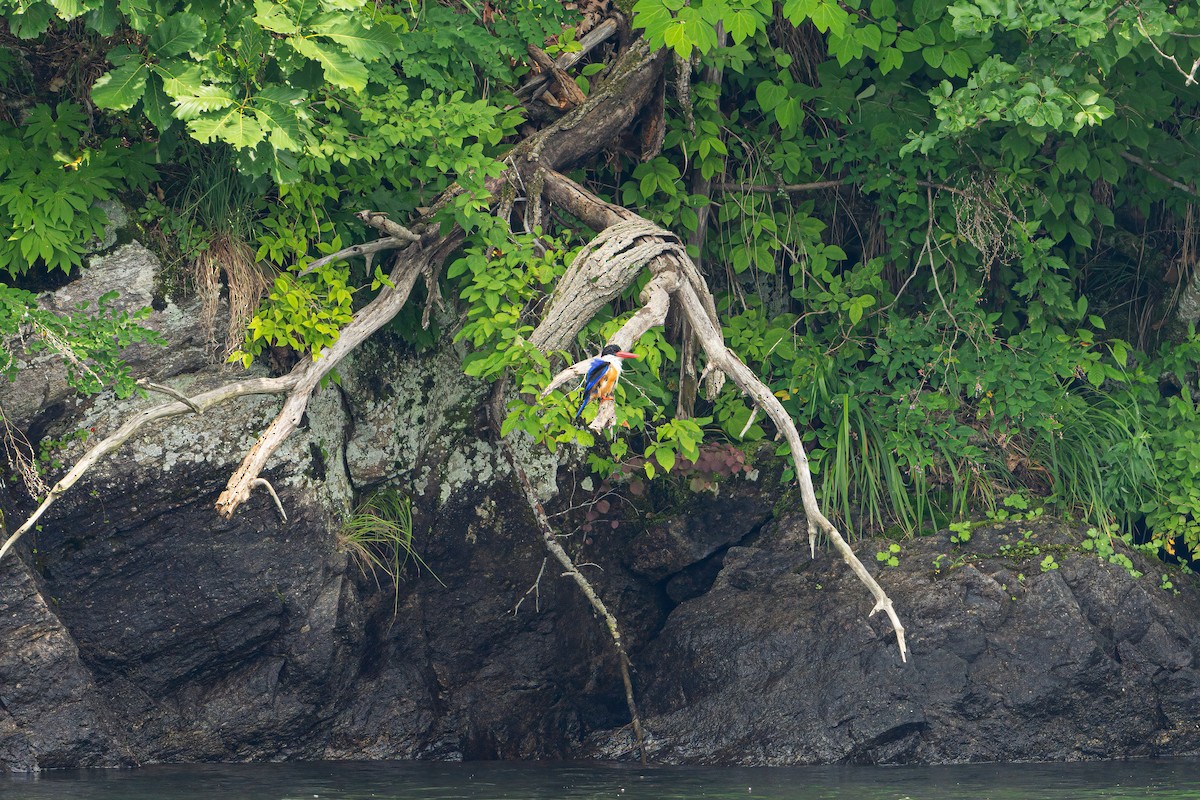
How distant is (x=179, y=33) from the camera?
5.04 metres

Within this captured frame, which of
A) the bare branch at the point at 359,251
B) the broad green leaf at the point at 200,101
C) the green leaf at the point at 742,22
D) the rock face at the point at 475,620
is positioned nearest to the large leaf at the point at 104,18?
the broad green leaf at the point at 200,101

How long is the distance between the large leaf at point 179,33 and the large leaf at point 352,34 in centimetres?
→ 44

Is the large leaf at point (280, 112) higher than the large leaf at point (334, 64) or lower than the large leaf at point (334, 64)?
lower

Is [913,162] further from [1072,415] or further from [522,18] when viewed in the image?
[522,18]

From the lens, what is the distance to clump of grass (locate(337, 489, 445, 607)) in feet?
23.5

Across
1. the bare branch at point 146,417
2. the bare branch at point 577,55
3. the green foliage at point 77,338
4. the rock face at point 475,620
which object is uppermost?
the bare branch at point 577,55

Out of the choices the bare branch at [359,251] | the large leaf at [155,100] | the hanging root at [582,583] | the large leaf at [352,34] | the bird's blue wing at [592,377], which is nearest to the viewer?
the large leaf at [352,34]

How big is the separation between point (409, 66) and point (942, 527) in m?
3.89

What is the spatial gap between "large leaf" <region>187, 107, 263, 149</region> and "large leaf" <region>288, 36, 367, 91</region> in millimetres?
364

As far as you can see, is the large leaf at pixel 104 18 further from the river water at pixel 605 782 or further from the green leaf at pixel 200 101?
the river water at pixel 605 782

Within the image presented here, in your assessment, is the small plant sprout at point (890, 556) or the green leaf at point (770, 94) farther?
the small plant sprout at point (890, 556)

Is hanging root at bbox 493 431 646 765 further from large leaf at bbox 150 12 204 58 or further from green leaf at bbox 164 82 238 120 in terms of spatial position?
large leaf at bbox 150 12 204 58

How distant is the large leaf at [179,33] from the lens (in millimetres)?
5012

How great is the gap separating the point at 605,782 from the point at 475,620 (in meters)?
1.51
